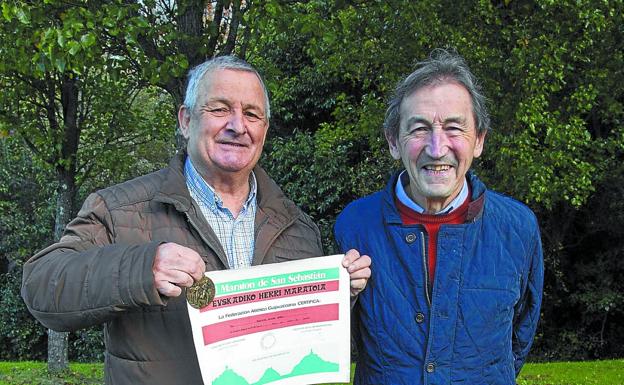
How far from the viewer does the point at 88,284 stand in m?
2.41

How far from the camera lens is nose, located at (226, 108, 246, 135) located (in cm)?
300

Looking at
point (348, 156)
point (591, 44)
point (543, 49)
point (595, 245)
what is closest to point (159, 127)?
point (348, 156)

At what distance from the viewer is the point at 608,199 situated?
1432 centimetres

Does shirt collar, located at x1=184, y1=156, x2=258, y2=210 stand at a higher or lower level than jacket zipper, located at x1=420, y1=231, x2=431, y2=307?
higher

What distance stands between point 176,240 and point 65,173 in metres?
9.96

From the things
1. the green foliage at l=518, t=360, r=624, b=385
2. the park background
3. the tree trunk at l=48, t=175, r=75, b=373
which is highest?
the park background

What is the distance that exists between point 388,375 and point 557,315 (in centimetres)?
1415

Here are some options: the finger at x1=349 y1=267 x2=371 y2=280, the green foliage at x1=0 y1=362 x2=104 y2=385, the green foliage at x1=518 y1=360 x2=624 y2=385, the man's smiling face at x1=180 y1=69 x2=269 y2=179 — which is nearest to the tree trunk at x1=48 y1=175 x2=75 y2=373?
the green foliage at x1=0 y1=362 x2=104 y2=385

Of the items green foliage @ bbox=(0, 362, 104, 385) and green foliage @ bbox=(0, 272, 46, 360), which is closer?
green foliage @ bbox=(0, 362, 104, 385)

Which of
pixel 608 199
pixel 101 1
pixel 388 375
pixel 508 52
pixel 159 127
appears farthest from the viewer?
pixel 608 199

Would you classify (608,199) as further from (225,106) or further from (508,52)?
(225,106)

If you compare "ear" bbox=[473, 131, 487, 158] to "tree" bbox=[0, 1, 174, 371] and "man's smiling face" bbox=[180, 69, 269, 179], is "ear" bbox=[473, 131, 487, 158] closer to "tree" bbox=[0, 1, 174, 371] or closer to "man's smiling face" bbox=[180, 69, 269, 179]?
"man's smiling face" bbox=[180, 69, 269, 179]

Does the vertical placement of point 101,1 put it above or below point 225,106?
above

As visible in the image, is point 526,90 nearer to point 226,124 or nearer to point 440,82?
point 440,82
